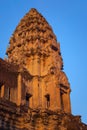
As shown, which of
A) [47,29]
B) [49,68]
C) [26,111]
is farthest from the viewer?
[47,29]

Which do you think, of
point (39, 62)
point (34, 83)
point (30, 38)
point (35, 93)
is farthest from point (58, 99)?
point (30, 38)

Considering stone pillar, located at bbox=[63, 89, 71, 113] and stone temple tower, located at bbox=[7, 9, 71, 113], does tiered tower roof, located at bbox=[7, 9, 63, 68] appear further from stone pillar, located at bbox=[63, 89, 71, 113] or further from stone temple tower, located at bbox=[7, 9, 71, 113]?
stone pillar, located at bbox=[63, 89, 71, 113]

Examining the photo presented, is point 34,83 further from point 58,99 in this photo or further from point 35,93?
point 58,99

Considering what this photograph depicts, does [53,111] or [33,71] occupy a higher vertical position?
[33,71]

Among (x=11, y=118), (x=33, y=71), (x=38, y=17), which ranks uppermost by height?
(x=38, y=17)

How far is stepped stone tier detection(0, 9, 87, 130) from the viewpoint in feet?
72.8

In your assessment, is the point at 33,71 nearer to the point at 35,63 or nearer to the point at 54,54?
the point at 35,63

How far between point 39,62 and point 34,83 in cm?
275

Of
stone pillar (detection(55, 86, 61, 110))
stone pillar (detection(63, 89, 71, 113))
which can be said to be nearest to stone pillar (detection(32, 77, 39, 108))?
stone pillar (detection(55, 86, 61, 110))

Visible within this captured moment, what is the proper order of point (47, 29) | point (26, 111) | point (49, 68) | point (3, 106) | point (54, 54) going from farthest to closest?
point (47, 29) < point (54, 54) < point (49, 68) < point (26, 111) < point (3, 106)

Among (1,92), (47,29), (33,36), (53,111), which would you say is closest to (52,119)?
(53,111)

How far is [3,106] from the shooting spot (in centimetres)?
2136

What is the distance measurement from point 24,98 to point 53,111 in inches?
114

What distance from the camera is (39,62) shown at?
28031 millimetres
